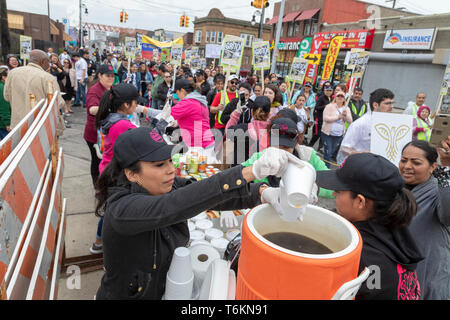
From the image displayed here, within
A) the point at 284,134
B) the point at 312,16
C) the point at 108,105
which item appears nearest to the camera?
the point at 284,134

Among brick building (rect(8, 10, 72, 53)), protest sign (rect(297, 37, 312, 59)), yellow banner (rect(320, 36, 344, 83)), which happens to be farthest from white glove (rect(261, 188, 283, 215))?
brick building (rect(8, 10, 72, 53))

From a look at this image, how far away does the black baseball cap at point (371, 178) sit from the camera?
50.3 inches

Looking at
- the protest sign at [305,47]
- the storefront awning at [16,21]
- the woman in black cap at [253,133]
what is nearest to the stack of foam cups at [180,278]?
the woman in black cap at [253,133]

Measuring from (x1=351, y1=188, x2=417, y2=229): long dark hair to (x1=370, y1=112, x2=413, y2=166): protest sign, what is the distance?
80.7 inches

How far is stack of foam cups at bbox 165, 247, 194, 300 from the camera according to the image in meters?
1.27

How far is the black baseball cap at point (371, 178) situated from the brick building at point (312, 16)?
2858 cm

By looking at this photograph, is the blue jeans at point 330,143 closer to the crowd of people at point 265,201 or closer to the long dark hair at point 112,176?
the crowd of people at point 265,201

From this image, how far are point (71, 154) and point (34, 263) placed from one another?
17.3 ft

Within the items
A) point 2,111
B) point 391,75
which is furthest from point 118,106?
point 391,75

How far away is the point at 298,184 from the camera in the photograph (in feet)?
2.63

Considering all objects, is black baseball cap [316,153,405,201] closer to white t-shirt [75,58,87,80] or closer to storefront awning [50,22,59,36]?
white t-shirt [75,58,87,80]

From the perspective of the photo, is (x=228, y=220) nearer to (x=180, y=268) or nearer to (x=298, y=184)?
(x=180, y=268)

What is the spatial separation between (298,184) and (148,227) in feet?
2.03

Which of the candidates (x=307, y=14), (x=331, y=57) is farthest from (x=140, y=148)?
(x=307, y=14)
